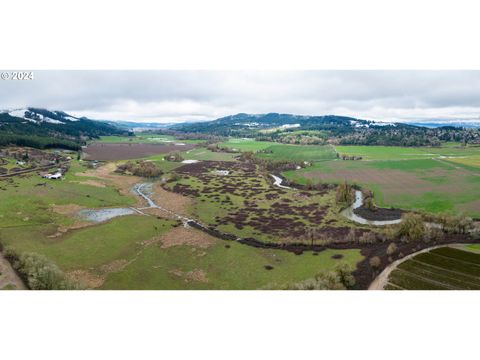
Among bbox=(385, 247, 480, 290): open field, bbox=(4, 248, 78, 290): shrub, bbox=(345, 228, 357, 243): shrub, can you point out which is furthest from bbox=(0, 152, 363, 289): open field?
bbox=(385, 247, 480, 290): open field

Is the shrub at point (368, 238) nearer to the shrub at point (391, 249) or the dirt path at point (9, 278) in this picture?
the shrub at point (391, 249)

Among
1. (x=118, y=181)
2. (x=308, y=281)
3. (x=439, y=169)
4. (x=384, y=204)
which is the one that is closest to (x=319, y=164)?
(x=439, y=169)

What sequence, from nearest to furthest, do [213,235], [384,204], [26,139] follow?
[213,235] < [384,204] < [26,139]

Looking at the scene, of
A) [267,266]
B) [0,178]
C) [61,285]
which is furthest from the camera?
[0,178]

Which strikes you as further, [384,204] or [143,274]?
[384,204]

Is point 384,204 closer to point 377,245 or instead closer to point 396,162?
point 377,245

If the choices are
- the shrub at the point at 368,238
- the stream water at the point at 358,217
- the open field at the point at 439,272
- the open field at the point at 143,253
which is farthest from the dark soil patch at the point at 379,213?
the open field at the point at 143,253
